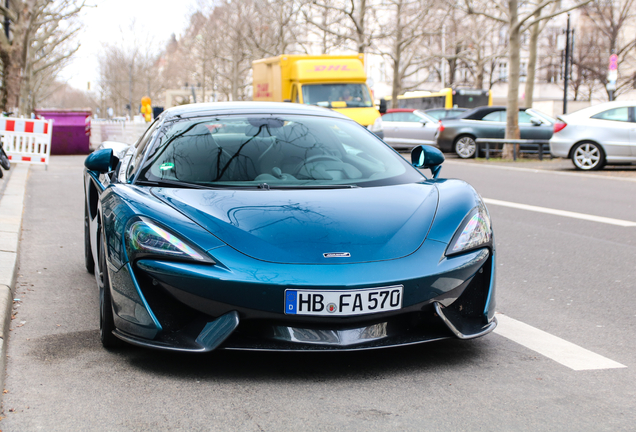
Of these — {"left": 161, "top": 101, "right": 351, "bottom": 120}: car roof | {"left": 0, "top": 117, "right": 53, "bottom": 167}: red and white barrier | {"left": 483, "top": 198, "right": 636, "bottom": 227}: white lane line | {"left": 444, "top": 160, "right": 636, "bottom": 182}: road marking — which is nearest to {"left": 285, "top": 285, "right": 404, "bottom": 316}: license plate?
{"left": 161, "top": 101, "right": 351, "bottom": 120}: car roof

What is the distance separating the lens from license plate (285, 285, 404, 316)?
3.18 m

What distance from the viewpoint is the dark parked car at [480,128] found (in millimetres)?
21906

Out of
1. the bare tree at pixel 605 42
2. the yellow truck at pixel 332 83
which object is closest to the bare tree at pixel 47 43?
the yellow truck at pixel 332 83

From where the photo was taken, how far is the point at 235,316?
3.21 metres

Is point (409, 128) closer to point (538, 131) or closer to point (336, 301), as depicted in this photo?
point (538, 131)

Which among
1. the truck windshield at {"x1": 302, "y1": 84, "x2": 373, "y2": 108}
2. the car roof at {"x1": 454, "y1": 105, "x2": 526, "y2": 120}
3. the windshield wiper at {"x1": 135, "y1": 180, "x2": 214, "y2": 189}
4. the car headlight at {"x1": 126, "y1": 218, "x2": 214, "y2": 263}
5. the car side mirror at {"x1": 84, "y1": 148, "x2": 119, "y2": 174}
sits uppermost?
the truck windshield at {"x1": 302, "y1": 84, "x2": 373, "y2": 108}

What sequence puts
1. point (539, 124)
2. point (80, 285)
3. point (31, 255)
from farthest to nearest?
point (539, 124) → point (31, 255) → point (80, 285)

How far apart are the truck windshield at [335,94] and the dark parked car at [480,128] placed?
2.96 metres

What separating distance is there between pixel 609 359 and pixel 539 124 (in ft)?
64.0

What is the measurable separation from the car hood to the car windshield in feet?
0.91

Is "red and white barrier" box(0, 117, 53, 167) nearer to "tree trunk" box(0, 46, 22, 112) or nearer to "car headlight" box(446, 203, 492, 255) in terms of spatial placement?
"tree trunk" box(0, 46, 22, 112)

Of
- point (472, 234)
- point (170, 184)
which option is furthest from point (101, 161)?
point (472, 234)

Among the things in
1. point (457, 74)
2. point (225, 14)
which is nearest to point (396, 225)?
point (225, 14)

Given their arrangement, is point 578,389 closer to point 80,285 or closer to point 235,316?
point 235,316
